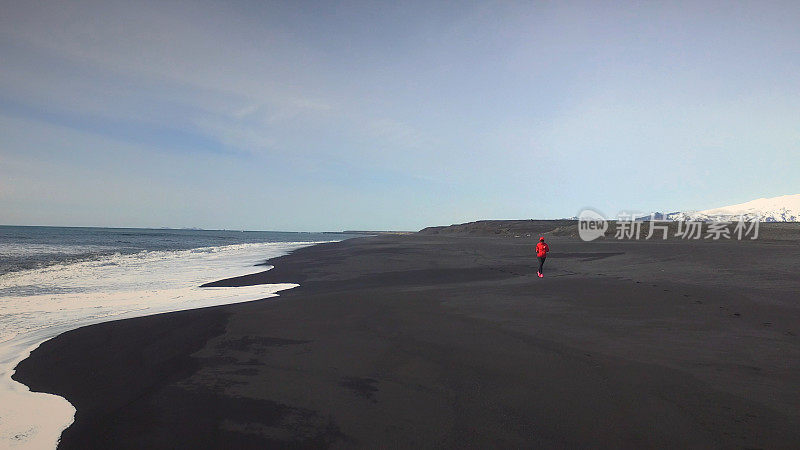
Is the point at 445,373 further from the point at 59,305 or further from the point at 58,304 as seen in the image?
the point at 58,304

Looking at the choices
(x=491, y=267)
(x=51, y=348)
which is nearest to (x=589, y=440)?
(x=51, y=348)

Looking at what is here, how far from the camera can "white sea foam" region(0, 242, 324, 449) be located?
4473 millimetres

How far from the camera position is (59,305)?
1120cm

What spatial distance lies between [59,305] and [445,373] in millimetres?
11920

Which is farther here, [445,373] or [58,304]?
[58,304]

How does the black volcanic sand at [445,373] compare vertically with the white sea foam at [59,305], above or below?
above

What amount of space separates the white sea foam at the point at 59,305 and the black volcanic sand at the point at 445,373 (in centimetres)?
30

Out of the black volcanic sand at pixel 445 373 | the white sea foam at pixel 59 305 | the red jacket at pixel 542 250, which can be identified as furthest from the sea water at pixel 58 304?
the red jacket at pixel 542 250

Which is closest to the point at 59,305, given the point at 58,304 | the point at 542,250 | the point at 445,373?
the point at 58,304

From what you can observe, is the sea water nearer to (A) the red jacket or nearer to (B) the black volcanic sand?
(B) the black volcanic sand

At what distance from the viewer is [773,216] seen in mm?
195250

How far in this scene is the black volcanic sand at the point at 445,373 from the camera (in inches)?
154

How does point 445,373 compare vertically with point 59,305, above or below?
above

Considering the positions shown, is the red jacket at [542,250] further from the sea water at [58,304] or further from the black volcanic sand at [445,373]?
the sea water at [58,304]
